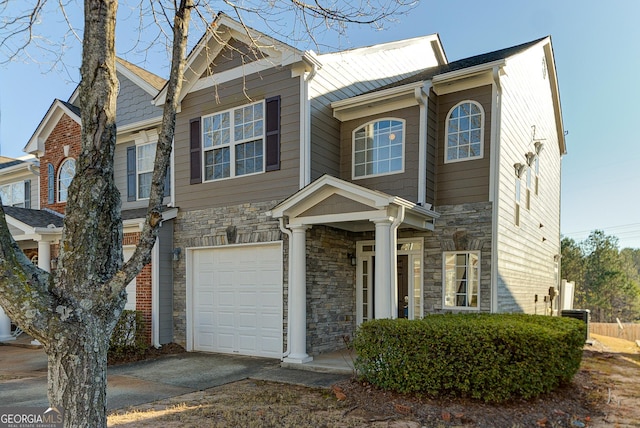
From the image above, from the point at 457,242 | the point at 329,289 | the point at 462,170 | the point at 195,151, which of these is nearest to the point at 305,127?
the point at 195,151

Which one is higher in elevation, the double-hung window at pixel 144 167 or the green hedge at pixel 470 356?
the double-hung window at pixel 144 167

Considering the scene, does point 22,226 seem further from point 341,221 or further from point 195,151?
point 341,221

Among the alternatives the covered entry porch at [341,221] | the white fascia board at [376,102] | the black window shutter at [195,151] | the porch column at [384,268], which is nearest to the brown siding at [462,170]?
the covered entry porch at [341,221]

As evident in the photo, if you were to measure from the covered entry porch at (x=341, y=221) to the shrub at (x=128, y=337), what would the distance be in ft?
11.4

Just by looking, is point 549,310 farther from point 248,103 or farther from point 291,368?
point 248,103

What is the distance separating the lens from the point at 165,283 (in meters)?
9.70

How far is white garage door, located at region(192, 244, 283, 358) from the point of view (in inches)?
337

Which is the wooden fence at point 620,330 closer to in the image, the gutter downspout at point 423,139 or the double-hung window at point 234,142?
the gutter downspout at point 423,139

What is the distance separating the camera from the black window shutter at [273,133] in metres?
8.54

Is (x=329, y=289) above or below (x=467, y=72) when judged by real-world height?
below

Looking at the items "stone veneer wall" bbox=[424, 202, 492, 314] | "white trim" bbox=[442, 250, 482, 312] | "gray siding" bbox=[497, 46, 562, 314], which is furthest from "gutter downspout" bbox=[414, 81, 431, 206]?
"gray siding" bbox=[497, 46, 562, 314]

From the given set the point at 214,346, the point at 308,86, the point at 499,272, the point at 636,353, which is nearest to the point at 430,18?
the point at 308,86

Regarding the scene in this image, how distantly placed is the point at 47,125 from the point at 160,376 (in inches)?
353

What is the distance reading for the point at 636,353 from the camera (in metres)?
10.8
